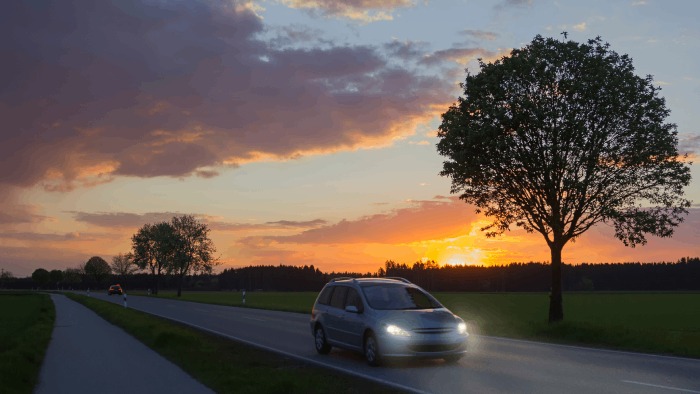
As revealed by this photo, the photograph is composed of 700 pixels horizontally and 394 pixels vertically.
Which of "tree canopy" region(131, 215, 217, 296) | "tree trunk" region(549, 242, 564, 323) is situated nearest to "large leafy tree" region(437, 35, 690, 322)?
"tree trunk" region(549, 242, 564, 323)

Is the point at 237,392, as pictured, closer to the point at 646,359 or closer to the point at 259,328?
the point at 646,359

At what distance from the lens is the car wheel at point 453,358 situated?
14.7 metres

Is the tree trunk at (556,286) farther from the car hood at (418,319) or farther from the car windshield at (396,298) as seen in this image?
the car hood at (418,319)

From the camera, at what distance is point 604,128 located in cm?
2811

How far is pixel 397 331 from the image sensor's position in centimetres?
1448

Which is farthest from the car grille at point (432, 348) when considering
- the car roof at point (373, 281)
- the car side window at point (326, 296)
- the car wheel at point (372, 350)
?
the car side window at point (326, 296)

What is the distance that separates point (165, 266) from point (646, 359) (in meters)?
99.1

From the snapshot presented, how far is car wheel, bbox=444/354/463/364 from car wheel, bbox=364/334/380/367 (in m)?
1.48

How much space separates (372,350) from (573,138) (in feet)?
53.1

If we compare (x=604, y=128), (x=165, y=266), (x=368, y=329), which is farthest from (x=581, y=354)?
(x=165, y=266)

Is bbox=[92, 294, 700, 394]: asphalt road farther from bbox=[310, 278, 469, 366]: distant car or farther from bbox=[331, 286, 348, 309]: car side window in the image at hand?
bbox=[331, 286, 348, 309]: car side window

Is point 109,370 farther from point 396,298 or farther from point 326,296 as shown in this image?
point 396,298

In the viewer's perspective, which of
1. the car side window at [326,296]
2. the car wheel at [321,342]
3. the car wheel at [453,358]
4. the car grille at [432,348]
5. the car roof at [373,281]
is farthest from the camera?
the car side window at [326,296]

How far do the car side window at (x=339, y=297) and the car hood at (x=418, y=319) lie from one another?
209 cm
